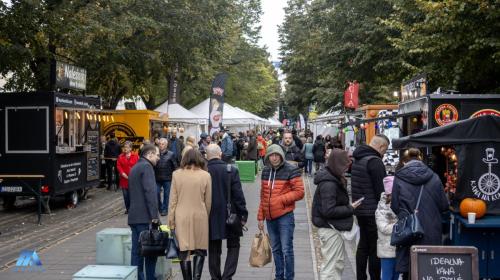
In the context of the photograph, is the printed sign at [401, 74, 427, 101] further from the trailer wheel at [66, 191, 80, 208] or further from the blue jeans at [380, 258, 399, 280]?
the trailer wheel at [66, 191, 80, 208]

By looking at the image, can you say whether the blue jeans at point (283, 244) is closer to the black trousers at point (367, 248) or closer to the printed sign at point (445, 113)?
the black trousers at point (367, 248)

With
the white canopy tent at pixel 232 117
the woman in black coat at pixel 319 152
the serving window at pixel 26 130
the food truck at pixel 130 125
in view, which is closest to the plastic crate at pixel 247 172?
the woman in black coat at pixel 319 152

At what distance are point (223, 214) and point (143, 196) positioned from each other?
0.96 m

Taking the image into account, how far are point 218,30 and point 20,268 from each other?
17828mm

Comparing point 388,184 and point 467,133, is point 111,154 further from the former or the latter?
point 467,133

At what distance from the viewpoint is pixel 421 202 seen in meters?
6.80

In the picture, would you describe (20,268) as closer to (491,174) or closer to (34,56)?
(491,174)

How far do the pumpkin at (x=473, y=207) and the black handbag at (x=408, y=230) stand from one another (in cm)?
129

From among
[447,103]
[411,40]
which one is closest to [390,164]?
[411,40]

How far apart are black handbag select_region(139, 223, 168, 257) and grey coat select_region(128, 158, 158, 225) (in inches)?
11.6

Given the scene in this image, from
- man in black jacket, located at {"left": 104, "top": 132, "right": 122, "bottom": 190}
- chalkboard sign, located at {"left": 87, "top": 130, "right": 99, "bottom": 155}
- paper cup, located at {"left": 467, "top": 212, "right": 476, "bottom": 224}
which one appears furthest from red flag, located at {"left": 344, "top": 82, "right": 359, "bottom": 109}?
paper cup, located at {"left": 467, "top": 212, "right": 476, "bottom": 224}

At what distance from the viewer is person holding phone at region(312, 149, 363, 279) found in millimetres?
7082

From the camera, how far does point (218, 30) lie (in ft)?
84.8

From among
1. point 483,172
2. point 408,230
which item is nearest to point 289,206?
point 408,230
